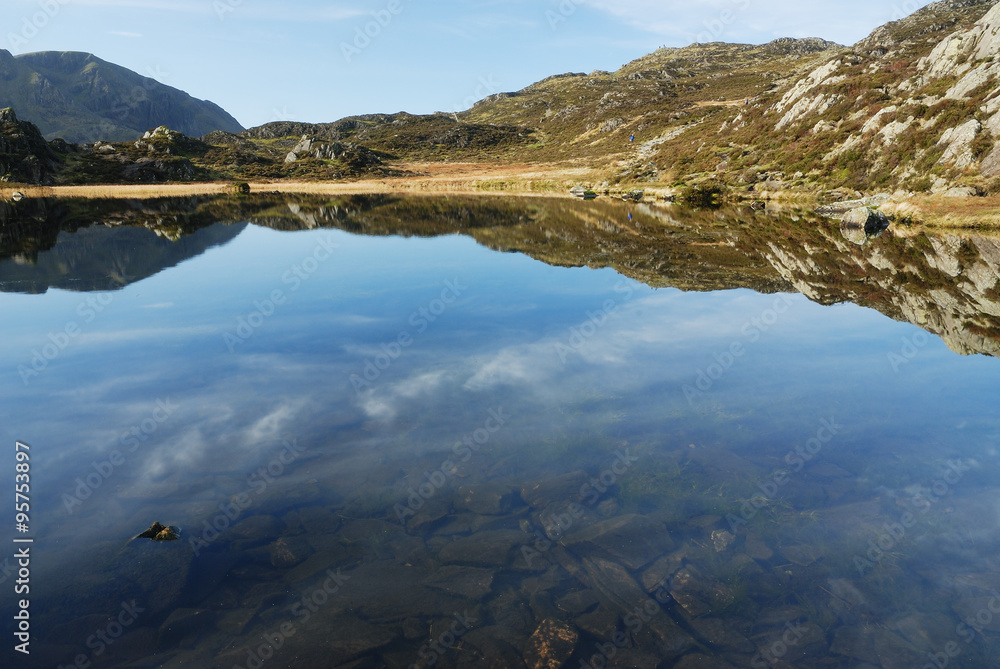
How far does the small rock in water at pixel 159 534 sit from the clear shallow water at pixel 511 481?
0.26 meters

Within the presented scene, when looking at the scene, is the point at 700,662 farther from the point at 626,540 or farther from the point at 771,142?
the point at 771,142

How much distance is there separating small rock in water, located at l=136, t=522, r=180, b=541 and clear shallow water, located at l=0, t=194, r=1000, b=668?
10.1 inches

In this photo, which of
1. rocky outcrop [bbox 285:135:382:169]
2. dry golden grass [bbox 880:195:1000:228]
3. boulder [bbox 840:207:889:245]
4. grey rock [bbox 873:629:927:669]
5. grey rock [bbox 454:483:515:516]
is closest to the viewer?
grey rock [bbox 873:629:927:669]

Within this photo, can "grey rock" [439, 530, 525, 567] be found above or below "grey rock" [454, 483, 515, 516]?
below

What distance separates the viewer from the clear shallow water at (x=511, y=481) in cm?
688

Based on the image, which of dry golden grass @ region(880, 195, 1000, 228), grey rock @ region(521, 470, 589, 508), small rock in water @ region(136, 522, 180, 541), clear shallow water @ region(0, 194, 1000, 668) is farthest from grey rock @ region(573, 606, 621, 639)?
dry golden grass @ region(880, 195, 1000, 228)

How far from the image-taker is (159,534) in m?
8.48

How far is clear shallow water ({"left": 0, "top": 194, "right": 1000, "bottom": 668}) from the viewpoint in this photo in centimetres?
688

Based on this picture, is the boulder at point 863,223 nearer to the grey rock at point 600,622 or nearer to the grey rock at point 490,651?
the grey rock at point 600,622

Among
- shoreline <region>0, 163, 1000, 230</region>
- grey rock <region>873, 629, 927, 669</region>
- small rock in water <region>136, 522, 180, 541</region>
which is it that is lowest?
grey rock <region>873, 629, 927, 669</region>

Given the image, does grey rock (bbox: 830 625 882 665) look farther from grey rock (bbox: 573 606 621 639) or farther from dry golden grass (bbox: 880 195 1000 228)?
dry golden grass (bbox: 880 195 1000 228)

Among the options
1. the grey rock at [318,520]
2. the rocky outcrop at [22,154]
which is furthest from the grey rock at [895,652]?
the rocky outcrop at [22,154]

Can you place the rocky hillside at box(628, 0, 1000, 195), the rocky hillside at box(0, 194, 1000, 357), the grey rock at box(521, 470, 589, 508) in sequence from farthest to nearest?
the rocky hillside at box(628, 0, 1000, 195), the rocky hillside at box(0, 194, 1000, 357), the grey rock at box(521, 470, 589, 508)

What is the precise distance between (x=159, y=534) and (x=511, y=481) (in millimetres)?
5903
